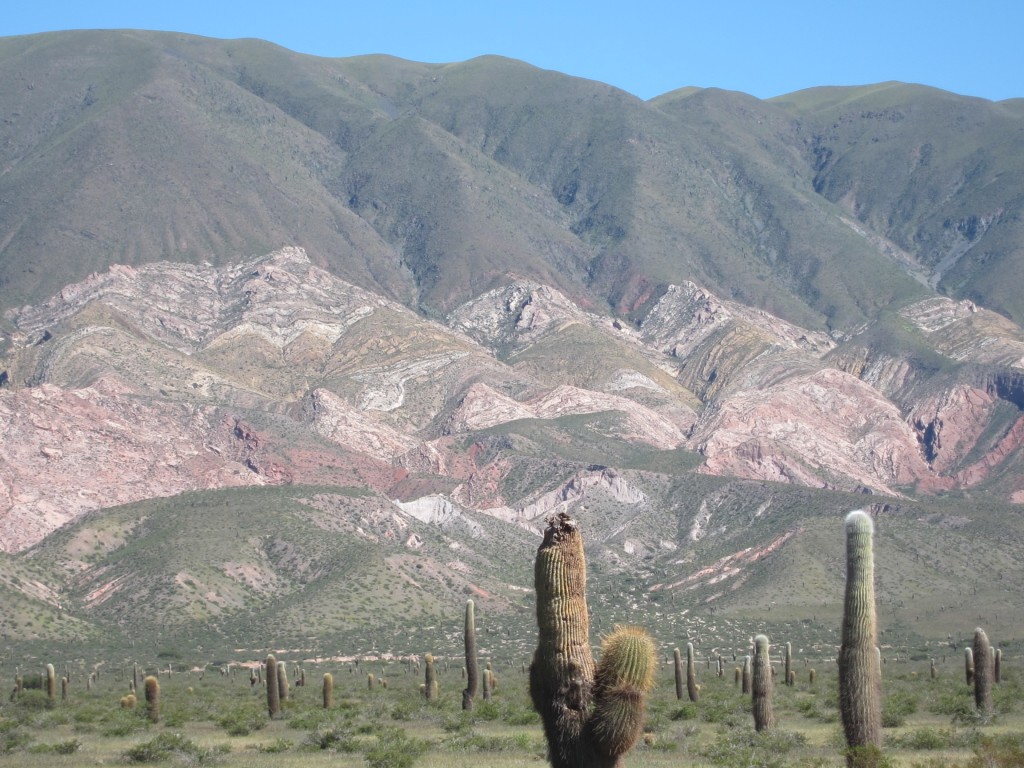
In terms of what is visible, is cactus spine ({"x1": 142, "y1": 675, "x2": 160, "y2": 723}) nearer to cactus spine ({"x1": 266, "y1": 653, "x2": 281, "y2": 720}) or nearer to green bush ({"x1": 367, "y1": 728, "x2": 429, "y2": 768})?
cactus spine ({"x1": 266, "y1": 653, "x2": 281, "y2": 720})

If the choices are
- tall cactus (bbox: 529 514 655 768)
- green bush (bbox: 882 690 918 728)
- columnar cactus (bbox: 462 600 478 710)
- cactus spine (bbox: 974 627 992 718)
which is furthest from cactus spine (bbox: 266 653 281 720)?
tall cactus (bbox: 529 514 655 768)

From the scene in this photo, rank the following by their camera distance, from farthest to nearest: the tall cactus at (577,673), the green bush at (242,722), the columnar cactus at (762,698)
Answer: the green bush at (242,722), the columnar cactus at (762,698), the tall cactus at (577,673)

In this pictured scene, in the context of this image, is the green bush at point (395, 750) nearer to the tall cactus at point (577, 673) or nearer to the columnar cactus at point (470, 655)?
the columnar cactus at point (470, 655)

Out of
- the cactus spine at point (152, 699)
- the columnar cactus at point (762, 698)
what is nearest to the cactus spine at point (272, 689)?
the cactus spine at point (152, 699)

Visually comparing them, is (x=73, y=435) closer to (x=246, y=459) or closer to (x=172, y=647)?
(x=246, y=459)

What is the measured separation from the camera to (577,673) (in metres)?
22.9

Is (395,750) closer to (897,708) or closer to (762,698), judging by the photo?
(762,698)

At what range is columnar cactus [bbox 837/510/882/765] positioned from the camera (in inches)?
1034

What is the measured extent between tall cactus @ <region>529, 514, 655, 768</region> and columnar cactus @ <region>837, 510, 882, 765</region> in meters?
4.90

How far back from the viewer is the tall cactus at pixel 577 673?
22.6 m

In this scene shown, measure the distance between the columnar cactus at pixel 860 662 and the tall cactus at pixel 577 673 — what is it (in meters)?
4.90

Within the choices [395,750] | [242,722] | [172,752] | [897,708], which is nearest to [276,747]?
[172,752]

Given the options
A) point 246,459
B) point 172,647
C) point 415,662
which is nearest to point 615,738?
point 415,662

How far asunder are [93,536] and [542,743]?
101292 mm
